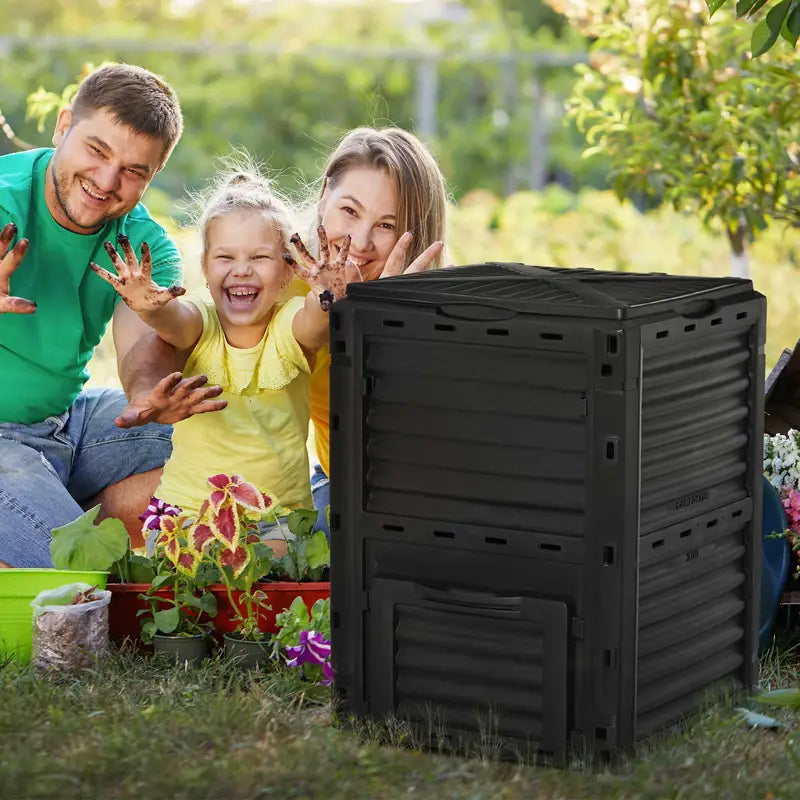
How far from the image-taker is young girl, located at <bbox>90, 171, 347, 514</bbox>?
3.60m

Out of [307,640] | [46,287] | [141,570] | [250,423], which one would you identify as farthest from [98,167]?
[307,640]

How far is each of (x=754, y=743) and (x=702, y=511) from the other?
45cm

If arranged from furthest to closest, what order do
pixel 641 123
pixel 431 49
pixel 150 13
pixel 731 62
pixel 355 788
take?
pixel 150 13 → pixel 431 49 → pixel 731 62 → pixel 641 123 → pixel 355 788

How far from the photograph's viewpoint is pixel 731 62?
209 inches

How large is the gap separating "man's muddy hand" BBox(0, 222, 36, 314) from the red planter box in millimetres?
693

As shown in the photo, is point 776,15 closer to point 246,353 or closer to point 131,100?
A: point 246,353

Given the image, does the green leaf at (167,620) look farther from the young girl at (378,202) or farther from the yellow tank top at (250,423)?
the young girl at (378,202)

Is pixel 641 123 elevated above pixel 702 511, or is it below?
above

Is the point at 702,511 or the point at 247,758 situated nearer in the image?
the point at 247,758

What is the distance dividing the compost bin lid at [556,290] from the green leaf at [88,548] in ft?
3.40

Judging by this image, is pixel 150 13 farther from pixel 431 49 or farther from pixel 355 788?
pixel 355 788

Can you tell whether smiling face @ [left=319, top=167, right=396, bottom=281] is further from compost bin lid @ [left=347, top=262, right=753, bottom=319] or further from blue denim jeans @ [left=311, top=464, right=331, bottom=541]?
compost bin lid @ [left=347, top=262, right=753, bottom=319]

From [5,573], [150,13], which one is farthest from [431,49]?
[5,573]

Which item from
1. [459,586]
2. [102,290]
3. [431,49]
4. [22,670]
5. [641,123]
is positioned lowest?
[22,670]
